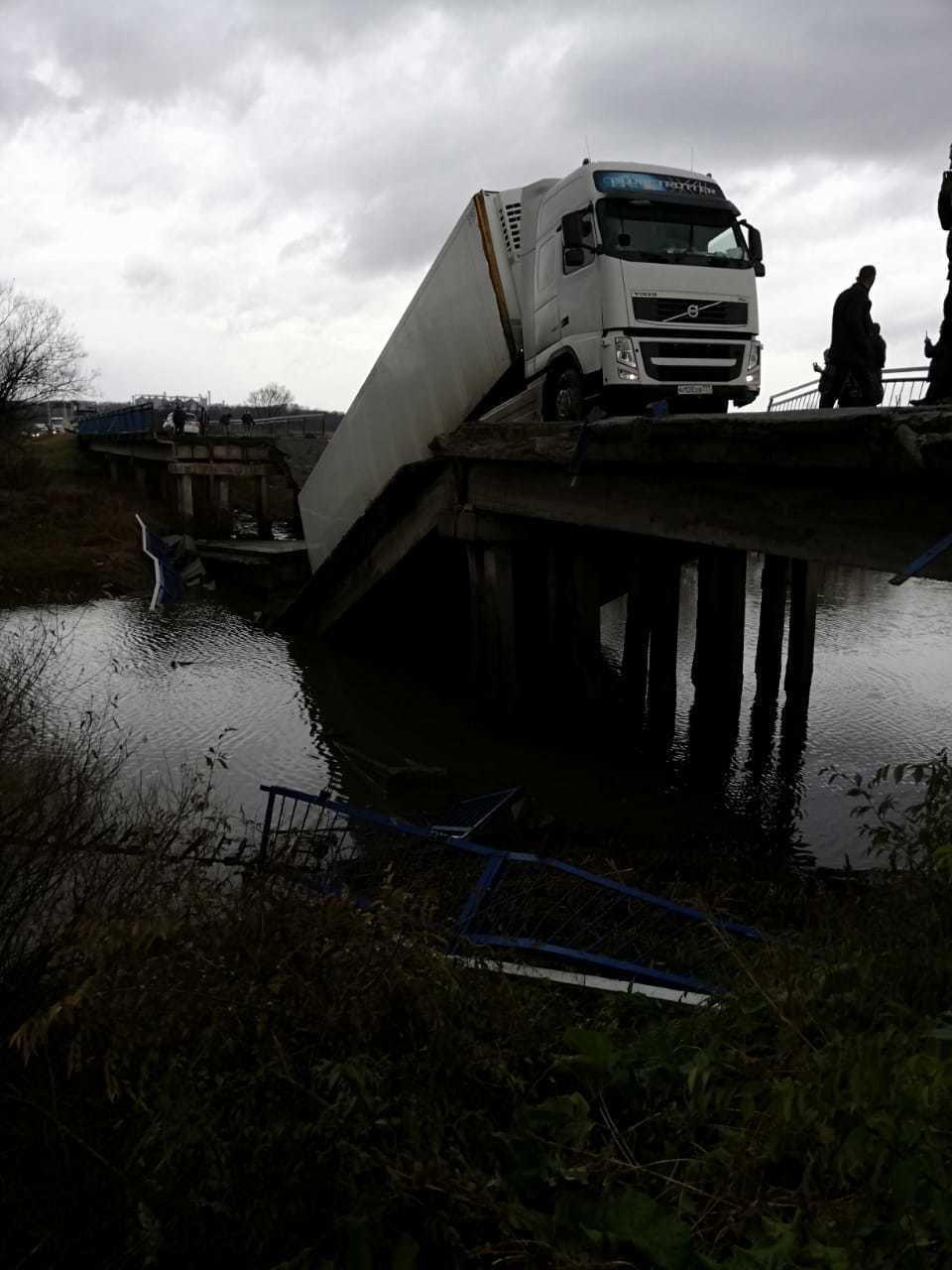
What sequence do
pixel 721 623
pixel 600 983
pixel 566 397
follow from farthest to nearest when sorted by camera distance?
pixel 721 623 < pixel 566 397 < pixel 600 983

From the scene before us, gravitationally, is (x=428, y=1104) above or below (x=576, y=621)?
above

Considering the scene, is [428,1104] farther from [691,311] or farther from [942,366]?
[691,311]

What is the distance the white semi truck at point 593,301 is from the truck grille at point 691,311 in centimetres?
1

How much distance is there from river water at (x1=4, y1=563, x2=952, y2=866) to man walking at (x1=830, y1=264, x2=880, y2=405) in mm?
3929

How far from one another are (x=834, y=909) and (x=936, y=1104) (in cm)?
345

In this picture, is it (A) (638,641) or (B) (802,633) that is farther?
(A) (638,641)

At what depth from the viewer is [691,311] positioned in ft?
32.8

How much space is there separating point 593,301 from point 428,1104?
27.8ft

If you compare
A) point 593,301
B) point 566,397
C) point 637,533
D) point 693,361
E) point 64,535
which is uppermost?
point 593,301

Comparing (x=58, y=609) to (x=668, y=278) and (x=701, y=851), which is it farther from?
(x=701, y=851)

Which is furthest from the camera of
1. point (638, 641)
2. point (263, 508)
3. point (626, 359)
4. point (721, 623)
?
point (263, 508)

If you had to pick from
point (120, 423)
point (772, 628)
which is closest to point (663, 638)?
point (772, 628)

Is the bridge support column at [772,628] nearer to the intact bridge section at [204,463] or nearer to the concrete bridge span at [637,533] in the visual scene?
the concrete bridge span at [637,533]

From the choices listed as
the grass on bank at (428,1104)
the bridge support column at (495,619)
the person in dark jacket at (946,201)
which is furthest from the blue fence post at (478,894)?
the bridge support column at (495,619)
